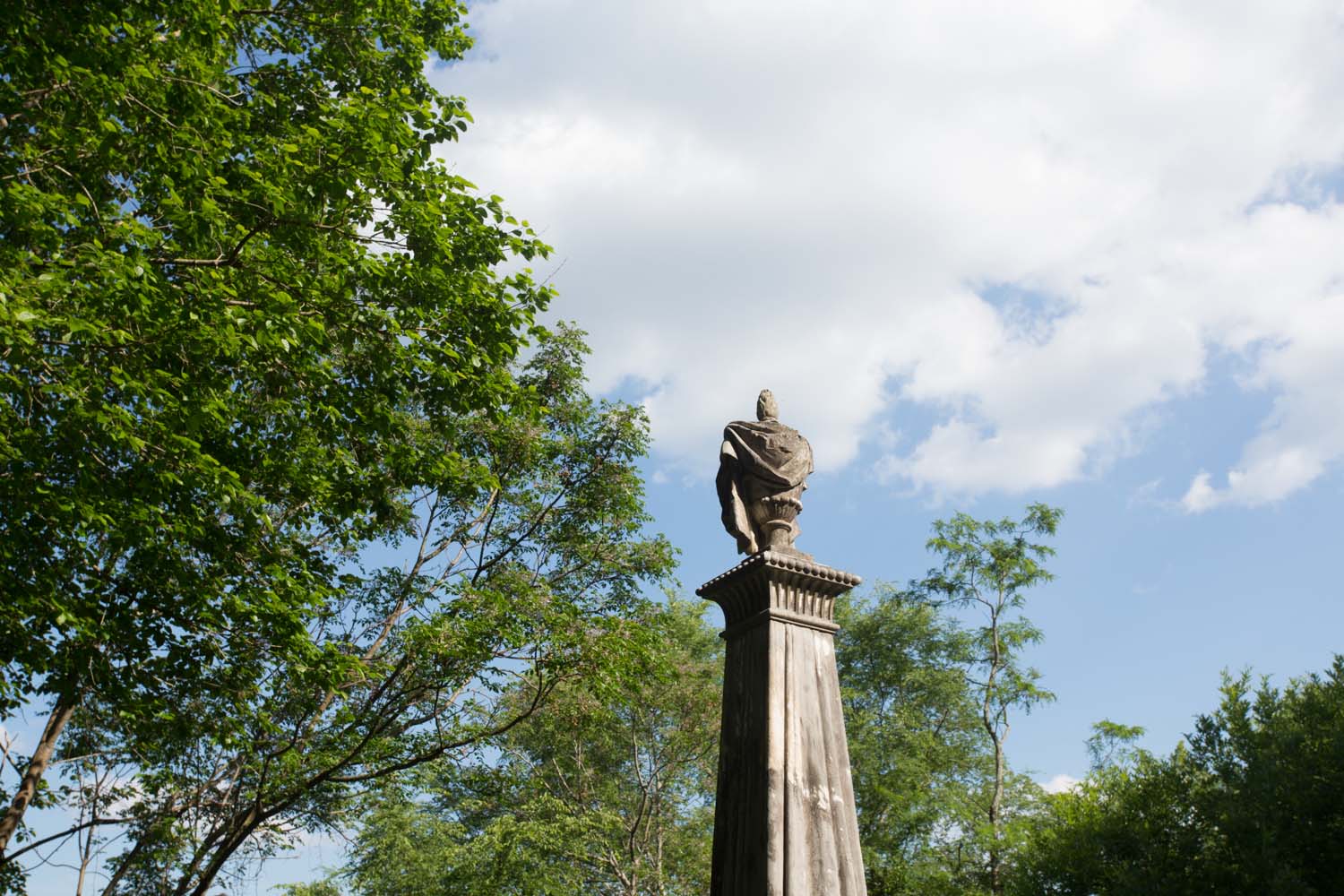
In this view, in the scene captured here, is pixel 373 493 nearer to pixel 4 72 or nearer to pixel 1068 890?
pixel 4 72

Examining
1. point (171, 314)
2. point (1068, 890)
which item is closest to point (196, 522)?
point (171, 314)

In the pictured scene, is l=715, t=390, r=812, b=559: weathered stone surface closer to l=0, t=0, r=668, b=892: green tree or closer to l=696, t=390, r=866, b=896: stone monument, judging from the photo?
l=696, t=390, r=866, b=896: stone monument

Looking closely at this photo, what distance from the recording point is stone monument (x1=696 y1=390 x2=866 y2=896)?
5480mm

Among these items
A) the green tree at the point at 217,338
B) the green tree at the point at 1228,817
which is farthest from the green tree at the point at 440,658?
the green tree at the point at 1228,817

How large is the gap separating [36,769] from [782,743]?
34.5 ft

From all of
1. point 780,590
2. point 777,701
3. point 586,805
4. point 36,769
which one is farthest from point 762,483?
point 586,805

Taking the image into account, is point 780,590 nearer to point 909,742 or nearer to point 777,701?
point 777,701

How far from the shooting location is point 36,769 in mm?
12281

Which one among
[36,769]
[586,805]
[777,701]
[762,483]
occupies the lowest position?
[777,701]

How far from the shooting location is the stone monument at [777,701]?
548 cm

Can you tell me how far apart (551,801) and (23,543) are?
14.3 m

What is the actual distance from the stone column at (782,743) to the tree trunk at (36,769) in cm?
897

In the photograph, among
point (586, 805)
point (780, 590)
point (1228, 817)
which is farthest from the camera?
point (586, 805)

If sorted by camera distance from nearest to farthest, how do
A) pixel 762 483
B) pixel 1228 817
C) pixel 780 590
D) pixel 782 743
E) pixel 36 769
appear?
pixel 782 743 → pixel 780 590 → pixel 762 483 → pixel 36 769 → pixel 1228 817
